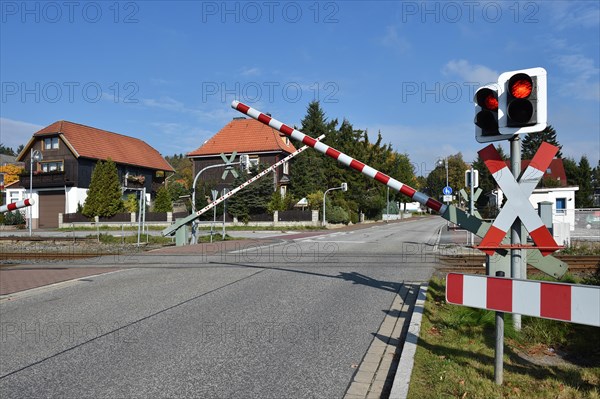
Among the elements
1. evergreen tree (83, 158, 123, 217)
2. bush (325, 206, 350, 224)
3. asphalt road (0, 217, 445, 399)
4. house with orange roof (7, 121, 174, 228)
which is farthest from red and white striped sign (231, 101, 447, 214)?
house with orange roof (7, 121, 174, 228)

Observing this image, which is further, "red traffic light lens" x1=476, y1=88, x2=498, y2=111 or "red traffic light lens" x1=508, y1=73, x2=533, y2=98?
"red traffic light lens" x1=476, y1=88, x2=498, y2=111

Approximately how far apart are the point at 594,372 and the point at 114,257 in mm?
16625

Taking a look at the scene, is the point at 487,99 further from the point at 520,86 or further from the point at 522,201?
the point at 522,201

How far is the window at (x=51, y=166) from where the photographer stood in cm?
5216

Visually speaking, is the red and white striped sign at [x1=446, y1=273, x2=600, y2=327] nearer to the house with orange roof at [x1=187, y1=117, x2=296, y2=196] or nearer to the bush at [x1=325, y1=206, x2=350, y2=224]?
the bush at [x1=325, y1=206, x2=350, y2=224]

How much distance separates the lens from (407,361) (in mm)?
4934

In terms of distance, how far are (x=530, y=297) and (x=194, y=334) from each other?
14.1 feet

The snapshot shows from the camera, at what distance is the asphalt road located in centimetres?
465

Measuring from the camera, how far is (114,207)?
4953 cm

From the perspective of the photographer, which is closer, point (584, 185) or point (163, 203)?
point (163, 203)

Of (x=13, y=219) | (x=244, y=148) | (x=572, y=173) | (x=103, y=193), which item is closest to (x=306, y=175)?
(x=244, y=148)

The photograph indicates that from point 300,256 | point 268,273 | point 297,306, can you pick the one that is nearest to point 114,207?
point 300,256

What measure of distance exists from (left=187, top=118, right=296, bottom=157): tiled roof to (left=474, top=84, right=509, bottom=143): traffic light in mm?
51844

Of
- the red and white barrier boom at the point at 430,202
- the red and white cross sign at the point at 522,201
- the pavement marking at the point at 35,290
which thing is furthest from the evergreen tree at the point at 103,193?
the red and white cross sign at the point at 522,201
